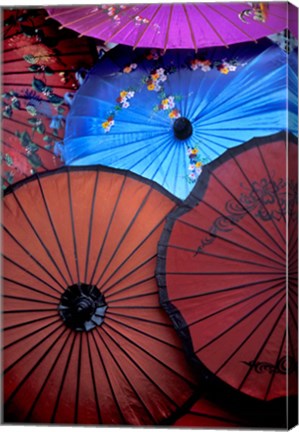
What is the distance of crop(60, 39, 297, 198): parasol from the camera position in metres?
4.16

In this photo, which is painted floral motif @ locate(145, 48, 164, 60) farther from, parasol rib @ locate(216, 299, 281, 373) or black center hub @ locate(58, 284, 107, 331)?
parasol rib @ locate(216, 299, 281, 373)

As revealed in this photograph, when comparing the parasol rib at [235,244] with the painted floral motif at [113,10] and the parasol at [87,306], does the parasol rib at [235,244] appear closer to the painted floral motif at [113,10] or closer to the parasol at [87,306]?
the parasol at [87,306]

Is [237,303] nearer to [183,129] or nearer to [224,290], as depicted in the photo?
[224,290]

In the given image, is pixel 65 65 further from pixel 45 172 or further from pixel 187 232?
pixel 187 232

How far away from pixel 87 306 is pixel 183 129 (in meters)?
1.03

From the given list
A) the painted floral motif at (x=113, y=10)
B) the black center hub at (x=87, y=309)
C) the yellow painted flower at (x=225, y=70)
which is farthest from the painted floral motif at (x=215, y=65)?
the black center hub at (x=87, y=309)

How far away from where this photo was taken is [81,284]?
4.20 m

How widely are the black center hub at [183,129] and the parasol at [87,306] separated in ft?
0.95

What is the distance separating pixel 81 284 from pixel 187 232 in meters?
0.60

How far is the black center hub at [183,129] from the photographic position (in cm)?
421

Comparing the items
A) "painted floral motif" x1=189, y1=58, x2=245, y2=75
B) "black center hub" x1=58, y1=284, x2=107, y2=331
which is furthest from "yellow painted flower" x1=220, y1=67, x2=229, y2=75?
"black center hub" x1=58, y1=284, x2=107, y2=331

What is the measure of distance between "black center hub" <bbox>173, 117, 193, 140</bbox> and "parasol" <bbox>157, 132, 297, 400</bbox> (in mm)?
227

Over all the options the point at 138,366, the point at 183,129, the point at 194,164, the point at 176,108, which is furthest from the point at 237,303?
the point at 176,108

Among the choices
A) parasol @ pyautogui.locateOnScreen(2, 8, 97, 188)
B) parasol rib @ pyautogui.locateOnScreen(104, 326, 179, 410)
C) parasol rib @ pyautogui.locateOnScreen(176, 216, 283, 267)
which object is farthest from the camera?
parasol @ pyautogui.locateOnScreen(2, 8, 97, 188)
